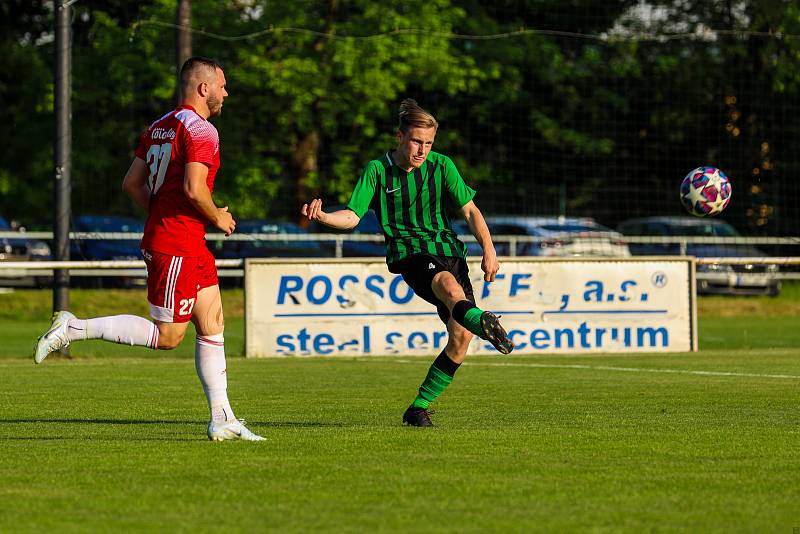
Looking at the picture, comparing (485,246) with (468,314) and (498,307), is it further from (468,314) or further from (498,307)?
(498,307)

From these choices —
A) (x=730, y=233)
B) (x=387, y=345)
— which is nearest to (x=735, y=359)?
(x=387, y=345)

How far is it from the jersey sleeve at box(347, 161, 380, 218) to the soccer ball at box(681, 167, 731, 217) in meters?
5.29

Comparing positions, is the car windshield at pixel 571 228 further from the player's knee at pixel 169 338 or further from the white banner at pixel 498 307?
the player's knee at pixel 169 338

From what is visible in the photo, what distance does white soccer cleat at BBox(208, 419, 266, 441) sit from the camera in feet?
25.3

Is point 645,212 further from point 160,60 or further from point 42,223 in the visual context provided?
point 42,223

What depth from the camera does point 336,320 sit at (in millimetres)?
15859

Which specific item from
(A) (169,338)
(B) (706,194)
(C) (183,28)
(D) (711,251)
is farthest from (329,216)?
(D) (711,251)

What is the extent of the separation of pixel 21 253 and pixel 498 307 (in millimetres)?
15941

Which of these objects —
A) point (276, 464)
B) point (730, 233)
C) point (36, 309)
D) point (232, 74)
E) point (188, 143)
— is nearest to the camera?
point (276, 464)

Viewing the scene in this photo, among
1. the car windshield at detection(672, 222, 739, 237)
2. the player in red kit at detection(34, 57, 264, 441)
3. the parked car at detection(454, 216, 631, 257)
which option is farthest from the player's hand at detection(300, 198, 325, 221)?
the car windshield at detection(672, 222, 739, 237)

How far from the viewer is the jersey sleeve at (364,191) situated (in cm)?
866

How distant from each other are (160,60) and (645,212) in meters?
10.5

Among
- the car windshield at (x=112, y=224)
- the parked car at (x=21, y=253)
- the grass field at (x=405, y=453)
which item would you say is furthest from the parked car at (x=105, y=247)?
the grass field at (x=405, y=453)

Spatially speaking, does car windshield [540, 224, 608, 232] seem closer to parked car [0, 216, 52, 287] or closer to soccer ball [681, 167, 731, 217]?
parked car [0, 216, 52, 287]
